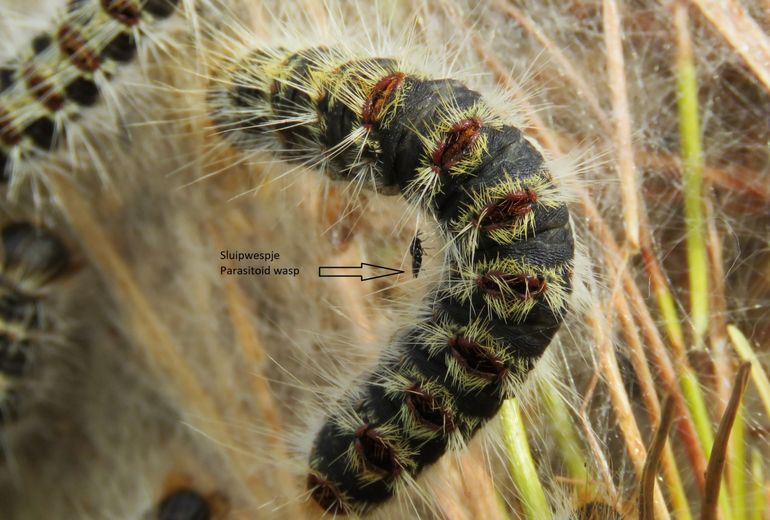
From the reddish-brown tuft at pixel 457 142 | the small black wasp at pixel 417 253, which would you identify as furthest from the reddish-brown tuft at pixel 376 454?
the reddish-brown tuft at pixel 457 142

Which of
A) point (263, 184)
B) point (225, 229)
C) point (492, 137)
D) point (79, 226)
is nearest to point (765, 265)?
point (492, 137)

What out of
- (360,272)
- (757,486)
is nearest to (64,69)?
(360,272)

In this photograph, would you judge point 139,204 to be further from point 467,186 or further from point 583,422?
point 583,422

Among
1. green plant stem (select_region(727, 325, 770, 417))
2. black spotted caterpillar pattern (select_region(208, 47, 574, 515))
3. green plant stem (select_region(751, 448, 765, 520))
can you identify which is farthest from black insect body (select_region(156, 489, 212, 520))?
green plant stem (select_region(727, 325, 770, 417))

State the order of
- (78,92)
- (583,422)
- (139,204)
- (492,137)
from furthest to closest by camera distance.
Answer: (139,204) → (78,92) → (583,422) → (492,137)

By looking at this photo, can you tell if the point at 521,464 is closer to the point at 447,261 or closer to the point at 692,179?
the point at 447,261

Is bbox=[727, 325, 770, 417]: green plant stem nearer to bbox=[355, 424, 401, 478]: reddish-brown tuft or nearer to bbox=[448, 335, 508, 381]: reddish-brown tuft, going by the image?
bbox=[448, 335, 508, 381]: reddish-brown tuft

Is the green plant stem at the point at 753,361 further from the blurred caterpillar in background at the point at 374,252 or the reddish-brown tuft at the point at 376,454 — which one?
the reddish-brown tuft at the point at 376,454
